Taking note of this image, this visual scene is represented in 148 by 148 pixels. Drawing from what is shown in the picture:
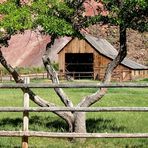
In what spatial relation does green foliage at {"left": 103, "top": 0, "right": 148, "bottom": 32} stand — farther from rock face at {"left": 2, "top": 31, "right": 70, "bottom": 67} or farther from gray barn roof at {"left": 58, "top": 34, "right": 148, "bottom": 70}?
rock face at {"left": 2, "top": 31, "right": 70, "bottom": 67}

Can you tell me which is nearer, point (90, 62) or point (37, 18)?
point (37, 18)

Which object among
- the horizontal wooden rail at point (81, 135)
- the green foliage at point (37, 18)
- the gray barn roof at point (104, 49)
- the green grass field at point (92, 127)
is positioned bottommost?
the green grass field at point (92, 127)

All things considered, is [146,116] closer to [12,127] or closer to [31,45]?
[12,127]

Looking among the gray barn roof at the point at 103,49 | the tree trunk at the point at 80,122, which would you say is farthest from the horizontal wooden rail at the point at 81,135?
the gray barn roof at the point at 103,49

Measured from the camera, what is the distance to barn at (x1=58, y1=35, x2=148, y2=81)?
63.9m

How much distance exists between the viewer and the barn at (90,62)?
210 ft

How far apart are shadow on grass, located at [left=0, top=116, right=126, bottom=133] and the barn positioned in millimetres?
45289

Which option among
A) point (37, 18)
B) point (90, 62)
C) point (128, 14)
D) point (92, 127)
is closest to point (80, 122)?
point (92, 127)

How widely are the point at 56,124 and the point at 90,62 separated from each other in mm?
54363

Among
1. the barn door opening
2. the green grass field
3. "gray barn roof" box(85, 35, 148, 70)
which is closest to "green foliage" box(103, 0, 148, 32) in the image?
the green grass field

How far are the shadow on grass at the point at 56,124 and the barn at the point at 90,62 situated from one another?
45289 millimetres

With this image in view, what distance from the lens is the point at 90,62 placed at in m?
69.8

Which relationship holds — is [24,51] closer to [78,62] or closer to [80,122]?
[78,62]

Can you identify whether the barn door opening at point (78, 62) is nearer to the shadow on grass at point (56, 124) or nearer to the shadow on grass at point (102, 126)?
the shadow on grass at point (56, 124)
